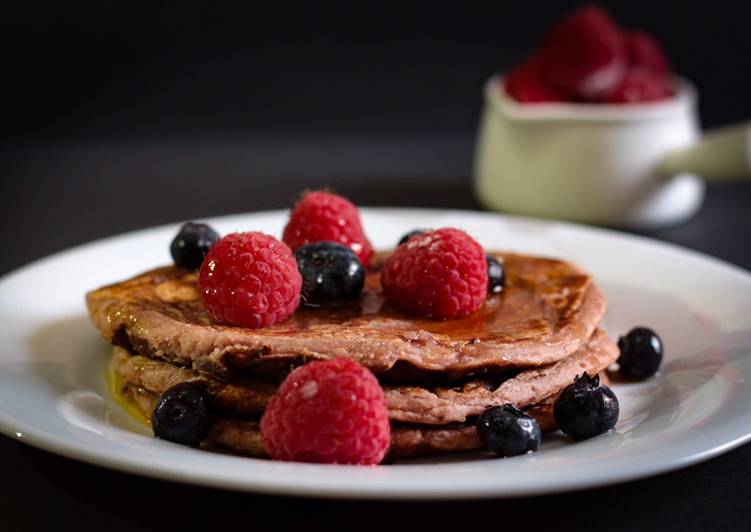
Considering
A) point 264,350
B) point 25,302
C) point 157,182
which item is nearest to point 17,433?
point 264,350

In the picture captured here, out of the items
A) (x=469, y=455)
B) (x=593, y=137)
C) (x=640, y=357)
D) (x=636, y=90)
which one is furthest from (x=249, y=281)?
(x=636, y=90)

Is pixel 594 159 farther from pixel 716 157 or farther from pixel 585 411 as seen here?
pixel 585 411

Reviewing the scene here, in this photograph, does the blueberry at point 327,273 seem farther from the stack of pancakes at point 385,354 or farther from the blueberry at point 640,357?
the blueberry at point 640,357

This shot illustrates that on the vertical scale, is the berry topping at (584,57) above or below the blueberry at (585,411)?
above

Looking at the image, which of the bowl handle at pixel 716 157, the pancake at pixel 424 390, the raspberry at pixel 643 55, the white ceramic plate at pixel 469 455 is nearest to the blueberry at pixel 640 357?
the white ceramic plate at pixel 469 455

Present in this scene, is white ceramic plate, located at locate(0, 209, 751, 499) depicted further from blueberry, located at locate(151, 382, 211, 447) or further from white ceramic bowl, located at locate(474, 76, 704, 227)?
white ceramic bowl, located at locate(474, 76, 704, 227)

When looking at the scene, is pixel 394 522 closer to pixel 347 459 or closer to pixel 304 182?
pixel 347 459
